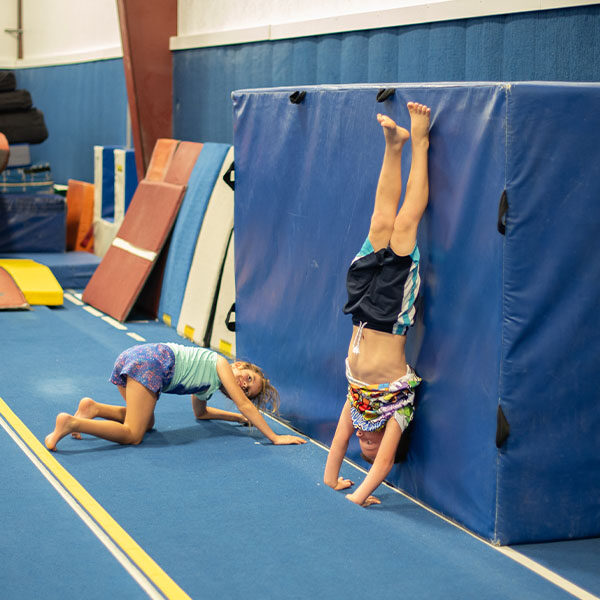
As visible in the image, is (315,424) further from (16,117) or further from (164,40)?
(16,117)

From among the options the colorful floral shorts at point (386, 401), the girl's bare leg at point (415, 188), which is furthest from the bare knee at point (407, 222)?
the colorful floral shorts at point (386, 401)

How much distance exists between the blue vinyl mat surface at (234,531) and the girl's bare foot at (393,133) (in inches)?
70.8

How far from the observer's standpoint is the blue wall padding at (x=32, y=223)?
12.3 meters

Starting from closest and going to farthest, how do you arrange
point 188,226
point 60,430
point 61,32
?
point 60,430, point 188,226, point 61,32

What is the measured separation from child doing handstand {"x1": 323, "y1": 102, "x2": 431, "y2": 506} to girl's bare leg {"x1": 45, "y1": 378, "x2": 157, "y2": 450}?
1.41 metres

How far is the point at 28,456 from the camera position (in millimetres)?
5520

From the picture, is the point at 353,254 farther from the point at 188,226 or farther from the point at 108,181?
the point at 108,181

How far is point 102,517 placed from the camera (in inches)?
182

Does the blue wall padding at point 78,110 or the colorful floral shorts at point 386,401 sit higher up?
the blue wall padding at point 78,110

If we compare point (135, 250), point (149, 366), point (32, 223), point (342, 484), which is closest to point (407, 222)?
point (342, 484)

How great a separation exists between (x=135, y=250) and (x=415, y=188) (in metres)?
5.92

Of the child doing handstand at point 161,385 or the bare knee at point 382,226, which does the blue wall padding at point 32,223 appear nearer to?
the child doing handstand at point 161,385

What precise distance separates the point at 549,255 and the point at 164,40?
8267mm

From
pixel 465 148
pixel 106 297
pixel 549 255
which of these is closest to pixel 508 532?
pixel 549 255
